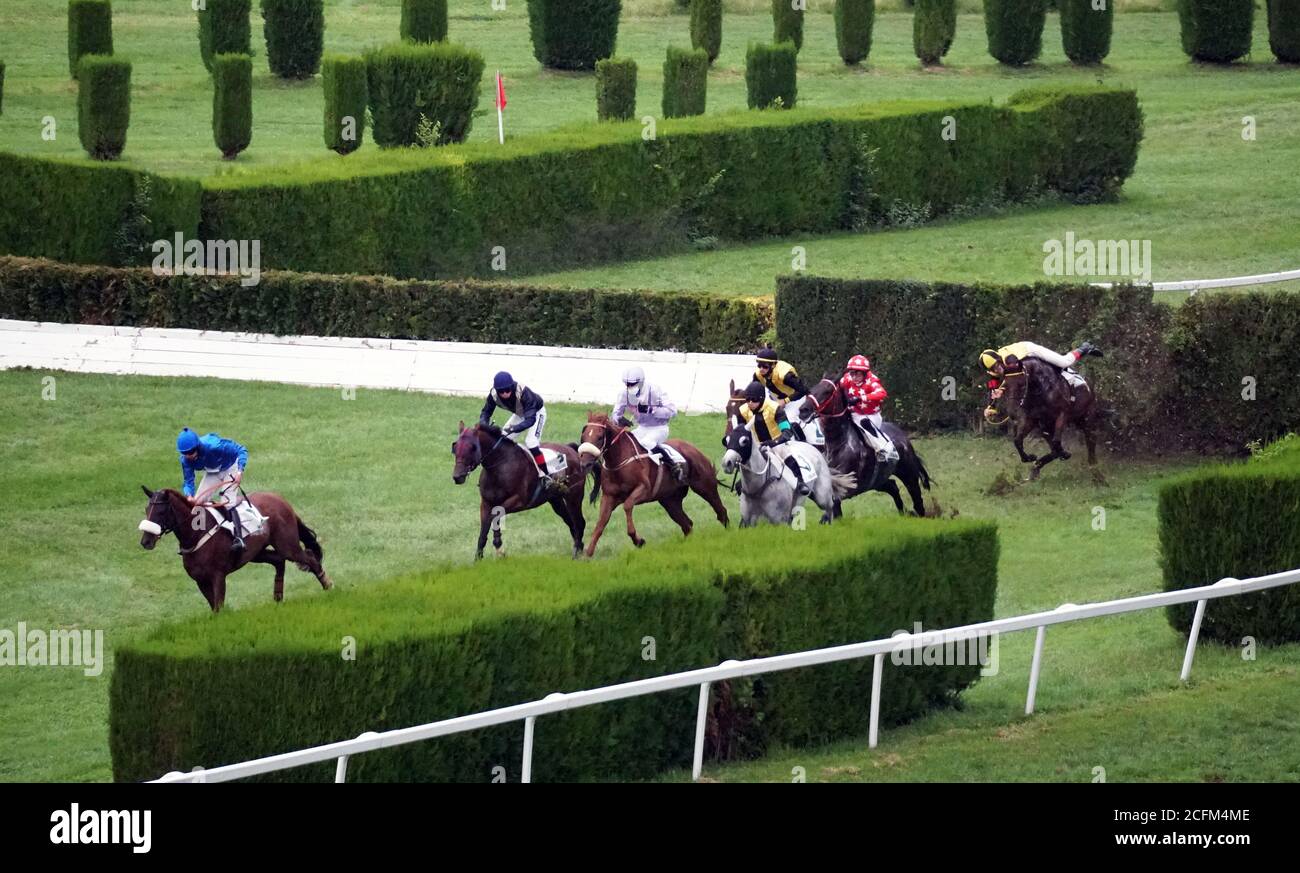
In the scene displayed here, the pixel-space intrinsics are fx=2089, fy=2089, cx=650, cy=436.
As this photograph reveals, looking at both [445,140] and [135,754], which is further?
[445,140]

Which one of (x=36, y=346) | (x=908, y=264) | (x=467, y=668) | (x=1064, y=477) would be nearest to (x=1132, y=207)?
(x=908, y=264)

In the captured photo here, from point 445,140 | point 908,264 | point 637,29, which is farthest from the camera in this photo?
point 637,29

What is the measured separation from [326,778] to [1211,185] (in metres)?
27.4

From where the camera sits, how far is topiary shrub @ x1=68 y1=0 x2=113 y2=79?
123 feet

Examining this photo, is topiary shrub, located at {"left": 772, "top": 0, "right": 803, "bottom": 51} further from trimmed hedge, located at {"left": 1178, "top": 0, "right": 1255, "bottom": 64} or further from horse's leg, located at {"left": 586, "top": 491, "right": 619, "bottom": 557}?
horse's leg, located at {"left": 586, "top": 491, "right": 619, "bottom": 557}

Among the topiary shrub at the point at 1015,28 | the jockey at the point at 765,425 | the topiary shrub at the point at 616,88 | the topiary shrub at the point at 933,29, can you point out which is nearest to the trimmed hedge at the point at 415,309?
the jockey at the point at 765,425

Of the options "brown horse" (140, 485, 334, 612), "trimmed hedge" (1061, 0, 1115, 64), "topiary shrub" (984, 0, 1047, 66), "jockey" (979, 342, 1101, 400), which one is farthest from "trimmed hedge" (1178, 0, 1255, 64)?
"brown horse" (140, 485, 334, 612)

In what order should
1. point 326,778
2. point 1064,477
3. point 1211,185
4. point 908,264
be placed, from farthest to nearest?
point 1211,185
point 908,264
point 1064,477
point 326,778

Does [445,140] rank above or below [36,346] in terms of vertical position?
above

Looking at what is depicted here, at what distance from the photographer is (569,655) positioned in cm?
1098

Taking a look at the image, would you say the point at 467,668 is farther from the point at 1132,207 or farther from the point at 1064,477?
the point at 1132,207

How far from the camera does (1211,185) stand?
3459cm

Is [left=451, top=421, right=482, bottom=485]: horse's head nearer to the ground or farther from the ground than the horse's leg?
farther from the ground

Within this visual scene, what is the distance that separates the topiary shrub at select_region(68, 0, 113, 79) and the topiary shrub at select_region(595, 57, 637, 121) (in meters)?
9.39
